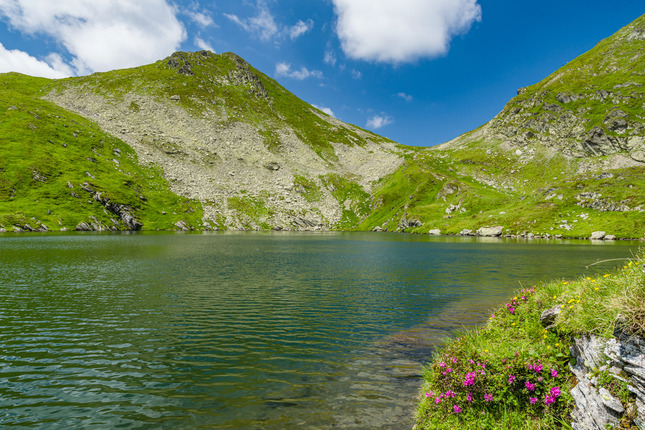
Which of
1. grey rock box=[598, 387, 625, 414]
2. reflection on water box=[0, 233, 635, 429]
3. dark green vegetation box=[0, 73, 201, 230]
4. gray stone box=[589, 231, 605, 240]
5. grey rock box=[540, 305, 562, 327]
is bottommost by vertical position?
reflection on water box=[0, 233, 635, 429]

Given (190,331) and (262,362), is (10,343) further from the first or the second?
(262,362)

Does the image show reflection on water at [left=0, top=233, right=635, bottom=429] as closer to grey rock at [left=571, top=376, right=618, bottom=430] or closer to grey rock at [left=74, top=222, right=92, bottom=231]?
grey rock at [left=571, top=376, right=618, bottom=430]

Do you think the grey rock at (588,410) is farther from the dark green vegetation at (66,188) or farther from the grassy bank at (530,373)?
the dark green vegetation at (66,188)

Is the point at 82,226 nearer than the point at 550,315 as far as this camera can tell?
No

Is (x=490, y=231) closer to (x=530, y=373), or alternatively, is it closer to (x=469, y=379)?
(x=530, y=373)

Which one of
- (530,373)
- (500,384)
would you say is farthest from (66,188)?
(530,373)

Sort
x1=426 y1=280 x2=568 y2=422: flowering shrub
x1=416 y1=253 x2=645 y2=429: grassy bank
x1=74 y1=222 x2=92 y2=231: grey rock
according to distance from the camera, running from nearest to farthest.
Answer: x1=416 y1=253 x2=645 y2=429: grassy bank → x1=426 y1=280 x2=568 y2=422: flowering shrub → x1=74 y1=222 x2=92 y2=231: grey rock

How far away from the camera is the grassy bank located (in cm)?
930

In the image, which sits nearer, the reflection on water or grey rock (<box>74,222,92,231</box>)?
the reflection on water

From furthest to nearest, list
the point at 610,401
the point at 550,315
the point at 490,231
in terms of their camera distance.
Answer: the point at 490,231
the point at 550,315
the point at 610,401

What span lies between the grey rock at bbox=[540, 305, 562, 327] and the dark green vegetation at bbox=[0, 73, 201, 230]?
182979 mm

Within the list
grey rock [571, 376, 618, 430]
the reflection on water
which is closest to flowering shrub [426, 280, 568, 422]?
grey rock [571, 376, 618, 430]

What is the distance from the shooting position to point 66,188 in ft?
533

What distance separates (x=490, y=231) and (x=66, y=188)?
722 feet
